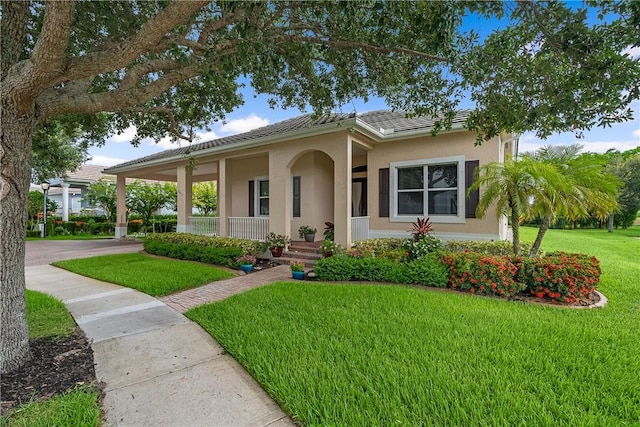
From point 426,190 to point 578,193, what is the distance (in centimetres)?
377

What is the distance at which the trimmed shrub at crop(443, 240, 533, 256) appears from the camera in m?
7.90

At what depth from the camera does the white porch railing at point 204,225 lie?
41.4 feet

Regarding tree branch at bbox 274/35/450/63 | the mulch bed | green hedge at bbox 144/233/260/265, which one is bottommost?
the mulch bed

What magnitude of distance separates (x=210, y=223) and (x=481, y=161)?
34.6 feet

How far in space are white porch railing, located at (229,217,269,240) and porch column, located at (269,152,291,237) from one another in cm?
76

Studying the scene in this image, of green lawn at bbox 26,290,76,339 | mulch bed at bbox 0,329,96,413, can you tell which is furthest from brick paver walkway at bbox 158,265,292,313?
mulch bed at bbox 0,329,96,413

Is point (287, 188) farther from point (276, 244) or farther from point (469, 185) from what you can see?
point (469, 185)

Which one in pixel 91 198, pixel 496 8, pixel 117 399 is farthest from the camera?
pixel 91 198

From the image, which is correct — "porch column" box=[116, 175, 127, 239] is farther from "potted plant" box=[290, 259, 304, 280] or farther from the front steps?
"potted plant" box=[290, 259, 304, 280]

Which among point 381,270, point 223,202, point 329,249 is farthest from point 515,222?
point 223,202

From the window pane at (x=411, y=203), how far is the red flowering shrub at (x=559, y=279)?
389 cm

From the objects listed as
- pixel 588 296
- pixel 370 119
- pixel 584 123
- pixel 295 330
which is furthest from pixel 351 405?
pixel 370 119

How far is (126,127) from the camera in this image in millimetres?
7836

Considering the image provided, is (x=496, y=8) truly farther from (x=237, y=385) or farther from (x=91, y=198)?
(x=91, y=198)
